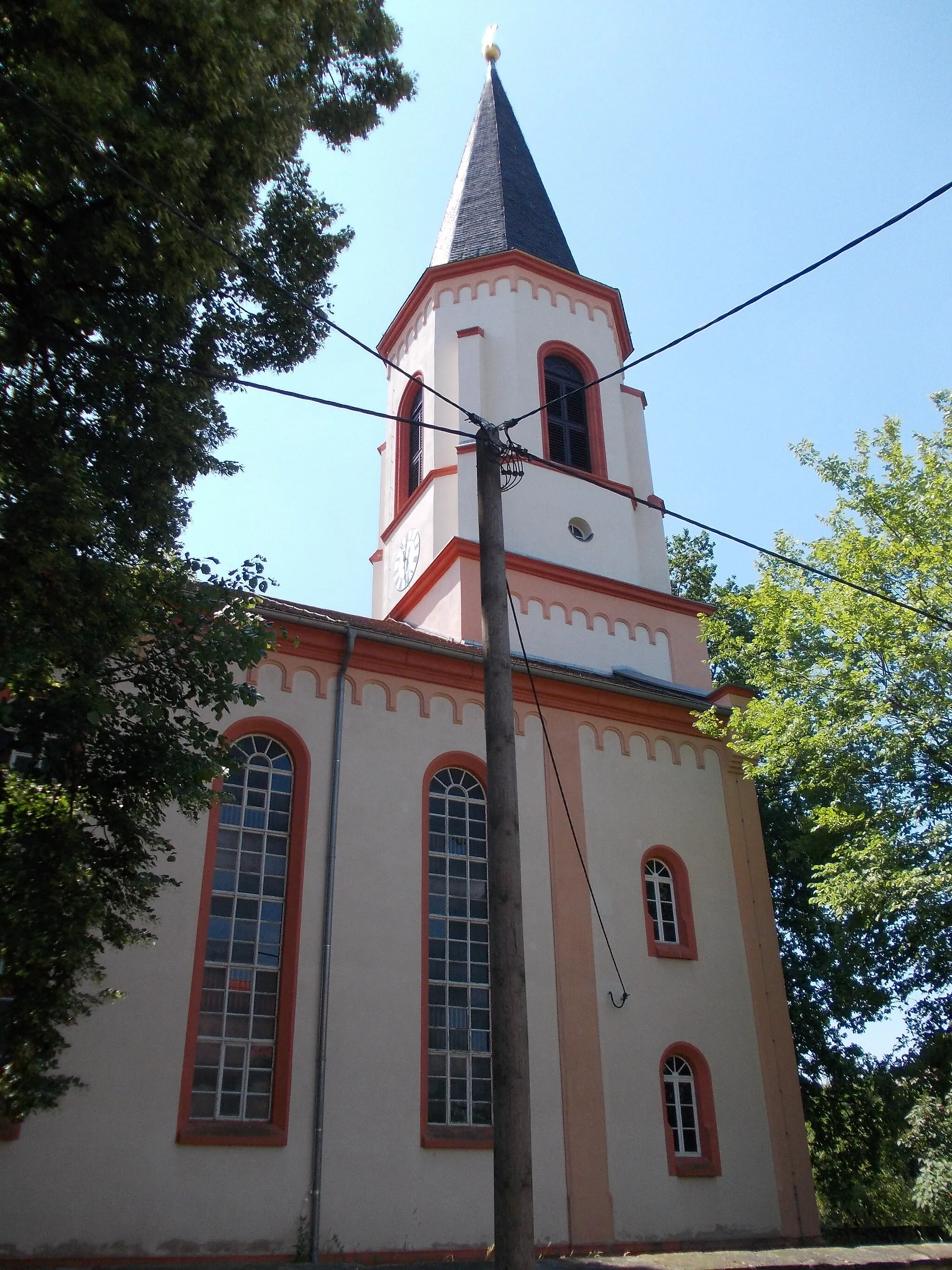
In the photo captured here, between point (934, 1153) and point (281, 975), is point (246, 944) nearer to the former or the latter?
point (281, 975)

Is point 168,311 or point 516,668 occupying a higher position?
point 516,668

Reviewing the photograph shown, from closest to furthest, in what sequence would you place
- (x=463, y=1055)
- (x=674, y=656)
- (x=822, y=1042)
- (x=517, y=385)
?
(x=463, y=1055)
(x=822, y=1042)
(x=674, y=656)
(x=517, y=385)

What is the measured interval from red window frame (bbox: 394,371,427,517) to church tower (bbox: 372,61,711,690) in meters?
0.03

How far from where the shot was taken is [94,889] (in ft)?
24.1

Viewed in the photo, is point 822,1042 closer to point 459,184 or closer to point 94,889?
point 94,889

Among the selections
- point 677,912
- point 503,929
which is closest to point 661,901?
point 677,912

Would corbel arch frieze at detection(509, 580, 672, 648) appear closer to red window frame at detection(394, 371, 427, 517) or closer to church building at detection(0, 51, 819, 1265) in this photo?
church building at detection(0, 51, 819, 1265)

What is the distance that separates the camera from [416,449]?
2194 cm

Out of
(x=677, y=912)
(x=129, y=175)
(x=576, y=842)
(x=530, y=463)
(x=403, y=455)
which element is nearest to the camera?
(x=129, y=175)

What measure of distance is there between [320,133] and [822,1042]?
15105 mm

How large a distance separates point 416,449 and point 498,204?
6.70 m

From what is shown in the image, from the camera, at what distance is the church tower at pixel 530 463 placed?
18.8m

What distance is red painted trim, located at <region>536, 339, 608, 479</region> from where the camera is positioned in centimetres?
2106

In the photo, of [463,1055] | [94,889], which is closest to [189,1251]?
[463,1055]
